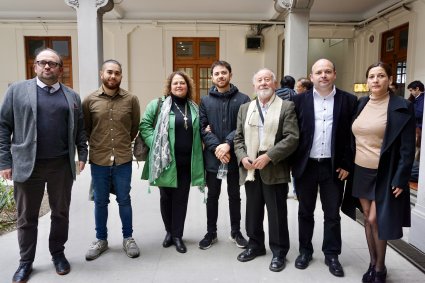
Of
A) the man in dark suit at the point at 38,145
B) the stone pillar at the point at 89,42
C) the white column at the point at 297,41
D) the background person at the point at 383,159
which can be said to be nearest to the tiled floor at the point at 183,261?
the man in dark suit at the point at 38,145

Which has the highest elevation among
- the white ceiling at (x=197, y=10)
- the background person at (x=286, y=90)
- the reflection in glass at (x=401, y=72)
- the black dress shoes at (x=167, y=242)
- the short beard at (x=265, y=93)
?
the white ceiling at (x=197, y=10)

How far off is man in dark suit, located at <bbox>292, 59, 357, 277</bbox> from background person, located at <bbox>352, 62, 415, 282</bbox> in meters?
0.12

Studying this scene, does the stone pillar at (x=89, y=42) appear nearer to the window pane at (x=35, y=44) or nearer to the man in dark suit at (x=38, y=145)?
the man in dark suit at (x=38, y=145)

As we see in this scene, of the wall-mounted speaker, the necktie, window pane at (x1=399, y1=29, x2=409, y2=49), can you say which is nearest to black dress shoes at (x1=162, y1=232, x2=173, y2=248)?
the necktie

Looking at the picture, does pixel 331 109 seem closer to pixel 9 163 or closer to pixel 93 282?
pixel 93 282

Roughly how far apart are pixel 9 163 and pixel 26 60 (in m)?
9.18

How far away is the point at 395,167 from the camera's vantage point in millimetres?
2428

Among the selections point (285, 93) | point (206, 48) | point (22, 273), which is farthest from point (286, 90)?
point (206, 48)

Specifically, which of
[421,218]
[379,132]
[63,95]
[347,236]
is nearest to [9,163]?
[63,95]

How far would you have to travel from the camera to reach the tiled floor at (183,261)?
2752 millimetres

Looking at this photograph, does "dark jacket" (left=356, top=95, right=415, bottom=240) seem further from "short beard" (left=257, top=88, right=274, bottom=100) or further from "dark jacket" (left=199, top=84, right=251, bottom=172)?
"dark jacket" (left=199, top=84, right=251, bottom=172)

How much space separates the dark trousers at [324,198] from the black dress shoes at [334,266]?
5cm

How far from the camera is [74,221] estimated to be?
402 cm

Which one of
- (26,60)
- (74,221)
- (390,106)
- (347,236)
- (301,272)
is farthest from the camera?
(26,60)
